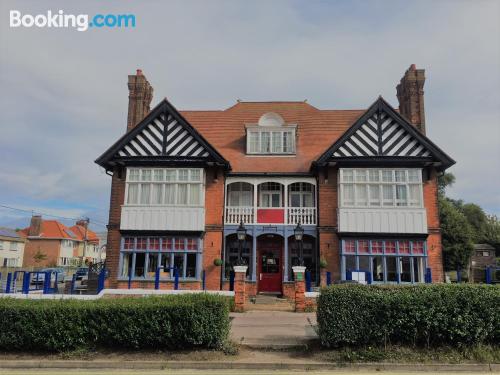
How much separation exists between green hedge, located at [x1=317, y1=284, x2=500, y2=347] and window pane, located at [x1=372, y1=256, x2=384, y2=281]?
421 inches

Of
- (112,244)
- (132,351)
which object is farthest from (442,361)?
(112,244)

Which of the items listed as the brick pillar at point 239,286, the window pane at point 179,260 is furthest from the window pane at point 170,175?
the brick pillar at point 239,286

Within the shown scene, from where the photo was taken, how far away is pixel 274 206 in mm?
21828

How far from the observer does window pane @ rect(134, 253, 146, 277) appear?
19750mm

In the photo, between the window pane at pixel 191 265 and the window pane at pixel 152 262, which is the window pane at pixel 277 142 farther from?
the window pane at pixel 152 262

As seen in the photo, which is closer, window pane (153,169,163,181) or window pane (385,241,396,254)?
window pane (385,241,396,254)

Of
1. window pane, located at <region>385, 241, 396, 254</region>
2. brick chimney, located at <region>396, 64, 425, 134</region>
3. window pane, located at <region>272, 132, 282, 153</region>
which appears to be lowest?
window pane, located at <region>385, 241, 396, 254</region>

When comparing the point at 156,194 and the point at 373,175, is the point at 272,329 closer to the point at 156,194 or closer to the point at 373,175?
the point at 156,194

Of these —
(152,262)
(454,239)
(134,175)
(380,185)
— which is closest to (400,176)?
(380,185)

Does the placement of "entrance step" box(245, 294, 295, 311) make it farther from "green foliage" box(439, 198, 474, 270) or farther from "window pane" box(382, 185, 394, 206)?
"green foliage" box(439, 198, 474, 270)

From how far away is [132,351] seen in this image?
8789 mm

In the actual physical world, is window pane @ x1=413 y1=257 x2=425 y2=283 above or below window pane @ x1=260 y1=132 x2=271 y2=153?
below

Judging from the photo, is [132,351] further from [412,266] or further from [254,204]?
[412,266]

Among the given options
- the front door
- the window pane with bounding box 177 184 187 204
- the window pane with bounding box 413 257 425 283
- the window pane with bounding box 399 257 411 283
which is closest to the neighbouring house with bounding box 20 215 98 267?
the window pane with bounding box 177 184 187 204
